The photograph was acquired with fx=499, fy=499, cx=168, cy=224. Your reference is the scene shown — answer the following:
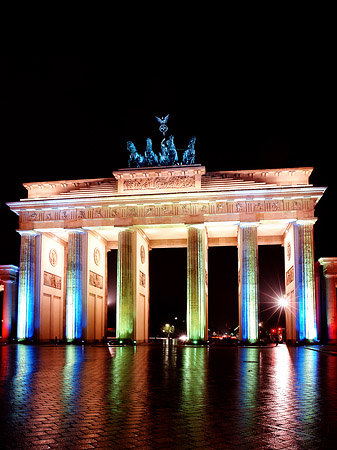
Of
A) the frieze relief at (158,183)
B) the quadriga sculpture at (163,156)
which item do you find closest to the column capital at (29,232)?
the frieze relief at (158,183)

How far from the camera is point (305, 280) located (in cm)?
4331

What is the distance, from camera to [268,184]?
4528cm

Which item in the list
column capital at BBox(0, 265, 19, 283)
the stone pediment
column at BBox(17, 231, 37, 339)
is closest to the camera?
the stone pediment

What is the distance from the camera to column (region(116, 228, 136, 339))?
45094 millimetres

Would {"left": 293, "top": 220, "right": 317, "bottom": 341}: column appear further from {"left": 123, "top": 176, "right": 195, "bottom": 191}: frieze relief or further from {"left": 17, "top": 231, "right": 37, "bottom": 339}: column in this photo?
{"left": 17, "top": 231, "right": 37, "bottom": 339}: column

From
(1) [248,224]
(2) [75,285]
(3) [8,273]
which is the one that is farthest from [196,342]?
(3) [8,273]

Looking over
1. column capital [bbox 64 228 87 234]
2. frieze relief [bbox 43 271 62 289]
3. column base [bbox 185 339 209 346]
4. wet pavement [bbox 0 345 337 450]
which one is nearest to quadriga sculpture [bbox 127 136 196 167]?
column capital [bbox 64 228 87 234]

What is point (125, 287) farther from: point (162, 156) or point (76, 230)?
point (162, 156)

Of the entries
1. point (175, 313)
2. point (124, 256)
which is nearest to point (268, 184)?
point (124, 256)

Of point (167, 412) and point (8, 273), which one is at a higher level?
point (8, 273)

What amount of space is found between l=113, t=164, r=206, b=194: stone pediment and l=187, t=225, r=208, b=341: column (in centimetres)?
419

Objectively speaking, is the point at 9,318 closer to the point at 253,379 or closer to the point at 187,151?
the point at 187,151

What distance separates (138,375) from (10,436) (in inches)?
332

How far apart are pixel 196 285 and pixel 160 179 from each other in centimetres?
1043
